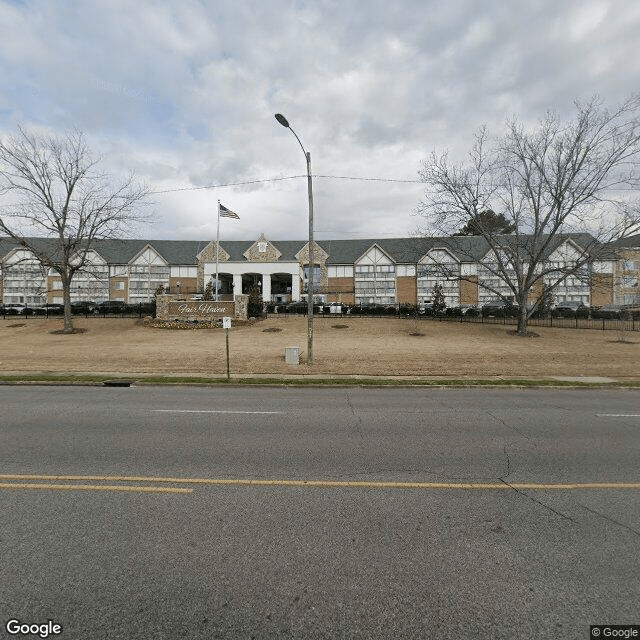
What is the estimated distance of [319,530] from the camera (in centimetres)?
364

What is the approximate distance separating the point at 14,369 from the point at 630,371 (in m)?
24.7

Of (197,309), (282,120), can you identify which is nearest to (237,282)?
(197,309)

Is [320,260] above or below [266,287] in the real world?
above

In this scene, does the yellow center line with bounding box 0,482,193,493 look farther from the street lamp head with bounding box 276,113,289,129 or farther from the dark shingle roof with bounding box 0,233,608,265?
the dark shingle roof with bounding box 0,233,608,265

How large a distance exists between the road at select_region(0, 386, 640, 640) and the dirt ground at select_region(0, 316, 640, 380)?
8.19 metres

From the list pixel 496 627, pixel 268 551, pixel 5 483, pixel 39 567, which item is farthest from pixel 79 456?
pixel 496 627

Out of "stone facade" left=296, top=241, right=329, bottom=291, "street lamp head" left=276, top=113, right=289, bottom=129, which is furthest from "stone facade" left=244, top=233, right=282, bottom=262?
"street lamp head" left=276, top=113, right=289, bottom=129

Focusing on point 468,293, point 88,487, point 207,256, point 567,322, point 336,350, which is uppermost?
point 207,256

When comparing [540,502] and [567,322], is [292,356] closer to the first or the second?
[540,502]

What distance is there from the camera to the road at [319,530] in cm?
263

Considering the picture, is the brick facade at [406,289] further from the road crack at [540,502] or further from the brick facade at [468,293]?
the road crack at [540,502]

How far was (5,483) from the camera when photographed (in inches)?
182

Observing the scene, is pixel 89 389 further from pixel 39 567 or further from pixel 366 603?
pixel 366 603

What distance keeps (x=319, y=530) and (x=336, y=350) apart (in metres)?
17.2
